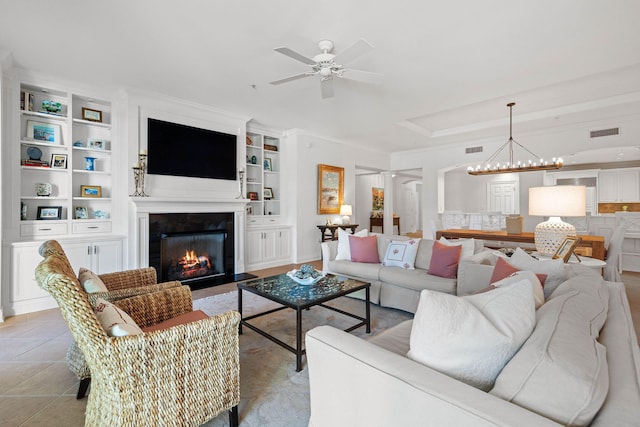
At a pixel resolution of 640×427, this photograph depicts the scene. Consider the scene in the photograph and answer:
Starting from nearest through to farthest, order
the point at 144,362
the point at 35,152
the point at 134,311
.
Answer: the point at 144,362
the point at 134,311
the point at 35,152

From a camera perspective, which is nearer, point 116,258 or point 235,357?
point 235,357

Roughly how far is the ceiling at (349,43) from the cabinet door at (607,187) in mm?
5257

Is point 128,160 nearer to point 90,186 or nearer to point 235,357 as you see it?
point 90,186

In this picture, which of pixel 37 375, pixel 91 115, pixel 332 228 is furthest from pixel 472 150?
pixel 37 375

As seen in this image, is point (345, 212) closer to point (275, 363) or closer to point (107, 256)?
point (107, 256)

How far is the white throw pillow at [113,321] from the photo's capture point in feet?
4.26

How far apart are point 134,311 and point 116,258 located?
2490 millimetres

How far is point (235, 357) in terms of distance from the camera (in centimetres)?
160

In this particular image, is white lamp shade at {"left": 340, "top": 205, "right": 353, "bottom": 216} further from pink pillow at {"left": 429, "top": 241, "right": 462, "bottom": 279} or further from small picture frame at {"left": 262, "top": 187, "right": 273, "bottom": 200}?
pink pillow at {"left": 429, "top": 241, "right": 462, "bottom": 279}

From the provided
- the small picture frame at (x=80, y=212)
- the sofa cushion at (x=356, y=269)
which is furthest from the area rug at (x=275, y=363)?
the small picture frame at (x=80, y=212)

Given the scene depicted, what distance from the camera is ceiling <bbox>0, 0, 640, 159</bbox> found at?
2.38 metres

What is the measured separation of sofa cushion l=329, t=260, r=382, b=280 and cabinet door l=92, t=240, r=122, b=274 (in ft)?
8.96

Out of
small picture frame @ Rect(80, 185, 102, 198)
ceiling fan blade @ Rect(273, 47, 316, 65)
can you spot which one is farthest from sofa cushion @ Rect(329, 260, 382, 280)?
small picture frame @ Rect(80, 185, 102, 198)

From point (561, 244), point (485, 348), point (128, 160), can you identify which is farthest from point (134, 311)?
point (561, 244)
